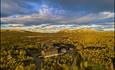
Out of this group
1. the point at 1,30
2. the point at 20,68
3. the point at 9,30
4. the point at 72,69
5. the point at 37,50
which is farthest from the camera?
the point at 9,30

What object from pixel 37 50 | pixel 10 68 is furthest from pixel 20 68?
pixel 37 50

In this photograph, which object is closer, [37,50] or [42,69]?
[42,69]

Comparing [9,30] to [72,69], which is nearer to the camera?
[72,69]

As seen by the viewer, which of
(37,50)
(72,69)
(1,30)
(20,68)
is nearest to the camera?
(72,69)

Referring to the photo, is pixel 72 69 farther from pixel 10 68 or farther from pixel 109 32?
pixel 109 32

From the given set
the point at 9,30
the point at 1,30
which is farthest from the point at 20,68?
the point at 9,30

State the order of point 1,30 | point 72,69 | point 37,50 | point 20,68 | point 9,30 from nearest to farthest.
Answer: point 72,69, point 20,68, point 37,50, point 1,30, point 9,30

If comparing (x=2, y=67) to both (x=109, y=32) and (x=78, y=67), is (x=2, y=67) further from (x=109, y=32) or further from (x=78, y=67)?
(x=109, y=32)

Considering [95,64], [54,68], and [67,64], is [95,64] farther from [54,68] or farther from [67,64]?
[54,68]
